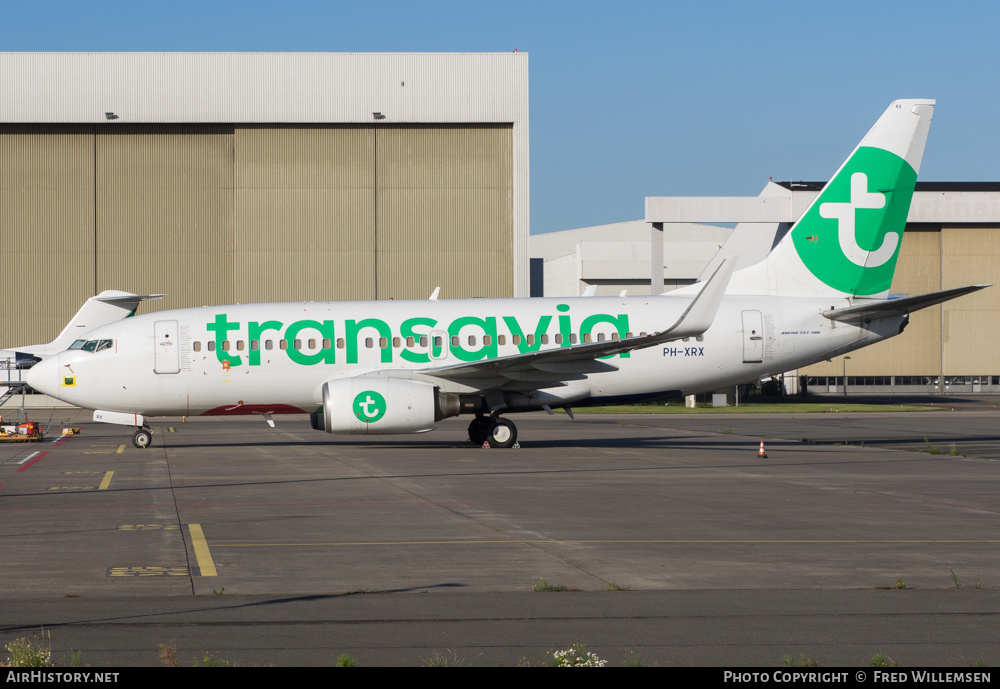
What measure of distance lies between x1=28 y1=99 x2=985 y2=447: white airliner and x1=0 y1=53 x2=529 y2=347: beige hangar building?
97.0ft

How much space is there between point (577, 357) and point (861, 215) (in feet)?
31.0

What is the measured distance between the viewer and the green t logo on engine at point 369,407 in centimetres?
2448

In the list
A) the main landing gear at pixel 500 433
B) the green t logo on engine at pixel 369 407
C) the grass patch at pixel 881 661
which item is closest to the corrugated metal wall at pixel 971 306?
the main landing gear at pixel 500 433

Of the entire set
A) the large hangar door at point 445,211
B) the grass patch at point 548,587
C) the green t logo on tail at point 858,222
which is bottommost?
the grass patch at point 548,587

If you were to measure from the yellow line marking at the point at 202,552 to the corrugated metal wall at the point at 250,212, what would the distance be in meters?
44.6

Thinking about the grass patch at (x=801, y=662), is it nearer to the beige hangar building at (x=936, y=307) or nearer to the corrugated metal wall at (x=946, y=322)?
the beige hangar building at (x=936, y=307)

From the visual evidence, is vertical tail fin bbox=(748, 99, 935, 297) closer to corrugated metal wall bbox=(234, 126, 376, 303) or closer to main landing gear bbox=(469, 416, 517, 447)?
main landing gear bbox=(469, 416, 517, 447)

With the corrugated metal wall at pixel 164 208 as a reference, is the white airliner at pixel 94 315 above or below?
below

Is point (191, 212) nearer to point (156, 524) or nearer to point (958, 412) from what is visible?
point (958, 412)

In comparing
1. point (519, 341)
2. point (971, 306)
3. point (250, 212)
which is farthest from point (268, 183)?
point (971, 306)

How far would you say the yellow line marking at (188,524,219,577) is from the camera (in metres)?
10.2
